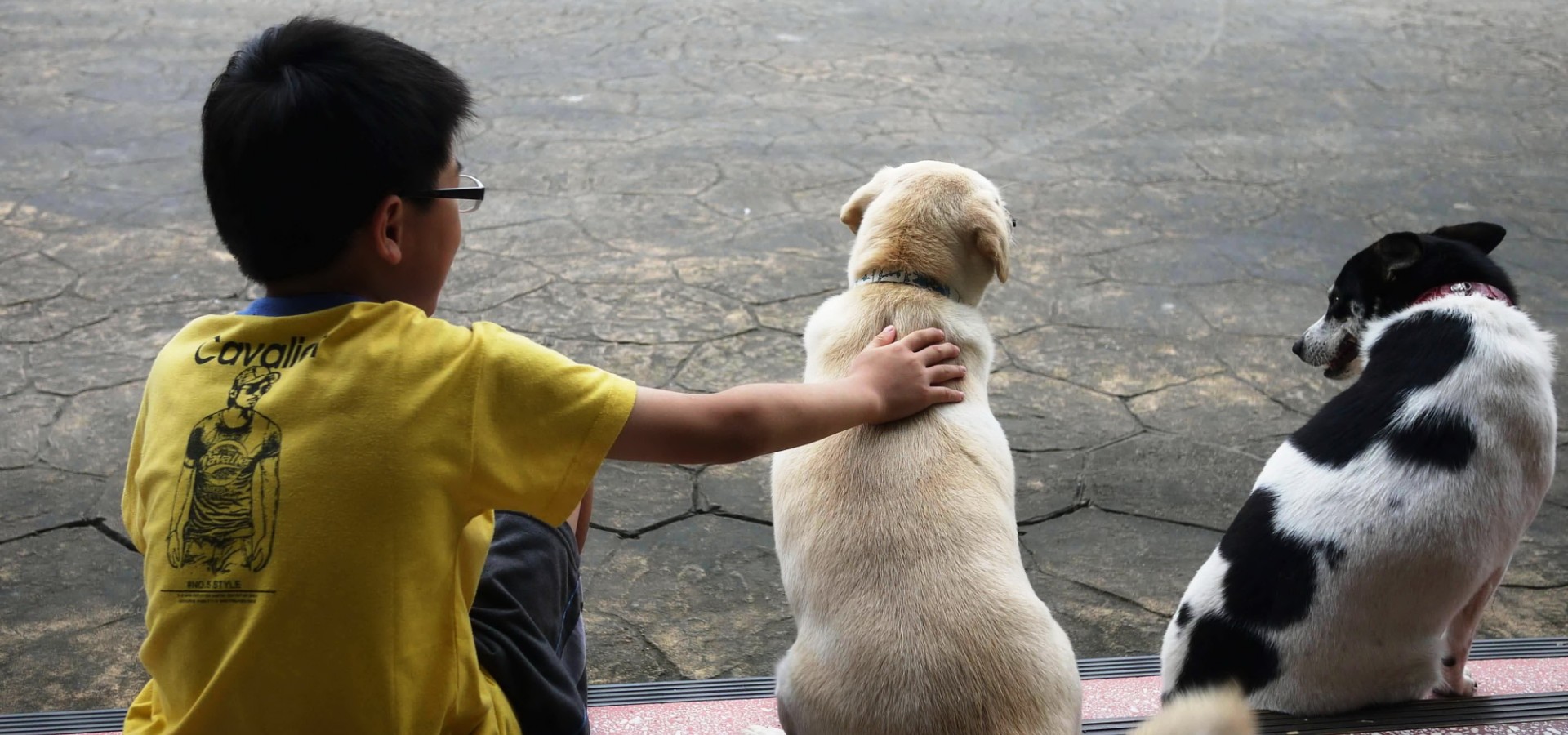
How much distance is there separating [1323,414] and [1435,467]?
0.73 feet

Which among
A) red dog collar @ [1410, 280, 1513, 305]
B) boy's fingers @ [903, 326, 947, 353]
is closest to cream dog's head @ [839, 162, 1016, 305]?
boy's fingers @ [903, 326, 947, 353]

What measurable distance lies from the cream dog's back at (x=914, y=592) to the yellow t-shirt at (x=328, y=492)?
52 cm

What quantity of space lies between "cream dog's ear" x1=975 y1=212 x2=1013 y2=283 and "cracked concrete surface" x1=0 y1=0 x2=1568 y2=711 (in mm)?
1025

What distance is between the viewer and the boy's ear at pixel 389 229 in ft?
4.80

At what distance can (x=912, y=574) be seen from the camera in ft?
5.76

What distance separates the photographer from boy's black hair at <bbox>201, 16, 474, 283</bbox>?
1392mm

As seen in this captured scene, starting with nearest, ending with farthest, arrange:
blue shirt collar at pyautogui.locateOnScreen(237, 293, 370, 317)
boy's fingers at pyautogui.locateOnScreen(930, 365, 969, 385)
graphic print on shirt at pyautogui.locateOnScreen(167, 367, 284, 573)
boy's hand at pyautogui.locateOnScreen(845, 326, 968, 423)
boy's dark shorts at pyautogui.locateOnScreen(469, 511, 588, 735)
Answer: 1. graphic print on shirt at pyautogui.locateOnScreen(167, 367, 284, 573)
2. blue shirt collar at pyautogui.locateOnScreen(237, 293, 370, 317)
3. boy's dark shorts at pyautogui.locateOnScreen(469, 511, 588, 735)
4. boy's hand at pyautogui.locateOnScreen(845, 326, 968, 423)
5. boy's fingers at pyautogui.locateOnScreen(930, 365, 969, 385)

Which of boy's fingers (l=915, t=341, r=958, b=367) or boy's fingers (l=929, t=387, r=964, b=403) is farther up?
boy's fingers (l=915, t=341, r=958, b=367)

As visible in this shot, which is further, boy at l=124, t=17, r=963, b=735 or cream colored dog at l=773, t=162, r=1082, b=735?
cream colored dog at l=773, t=162, r=1082, b=735

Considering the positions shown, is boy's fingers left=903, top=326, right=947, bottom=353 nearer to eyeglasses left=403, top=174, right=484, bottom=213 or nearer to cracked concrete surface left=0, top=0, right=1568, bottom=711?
eyeglasses left=403, top=174, right=484, bottom=213

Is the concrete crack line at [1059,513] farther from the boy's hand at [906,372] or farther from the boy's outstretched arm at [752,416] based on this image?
the boy's outstretched arm at [752,416]

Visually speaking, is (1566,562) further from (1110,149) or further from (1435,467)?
(1110,149)

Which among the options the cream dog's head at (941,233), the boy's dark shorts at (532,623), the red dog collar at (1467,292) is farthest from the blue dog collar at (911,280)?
the red dog collar at (1467,292)

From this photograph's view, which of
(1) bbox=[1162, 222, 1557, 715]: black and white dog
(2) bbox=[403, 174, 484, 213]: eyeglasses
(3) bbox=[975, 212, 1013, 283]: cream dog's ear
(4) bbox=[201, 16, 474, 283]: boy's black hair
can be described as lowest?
(1) bbox=[1162, 222, 1557, 715]: black and white dog
